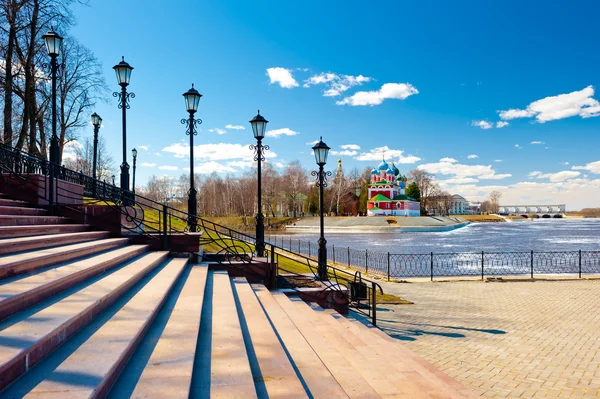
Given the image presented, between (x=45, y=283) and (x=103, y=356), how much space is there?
144 centimetres

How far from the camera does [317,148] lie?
1204cm

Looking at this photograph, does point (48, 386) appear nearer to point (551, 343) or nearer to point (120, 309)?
point (120, 309)

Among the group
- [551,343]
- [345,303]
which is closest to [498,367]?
[551,343]

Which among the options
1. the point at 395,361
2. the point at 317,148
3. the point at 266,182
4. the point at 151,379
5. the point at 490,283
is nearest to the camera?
the point at 151,379

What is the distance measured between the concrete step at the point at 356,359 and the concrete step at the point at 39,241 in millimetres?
4222

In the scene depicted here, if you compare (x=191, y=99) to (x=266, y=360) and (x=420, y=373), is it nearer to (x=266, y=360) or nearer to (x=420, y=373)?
(x=266, y=360)

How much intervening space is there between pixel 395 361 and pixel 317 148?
7708 millimetres

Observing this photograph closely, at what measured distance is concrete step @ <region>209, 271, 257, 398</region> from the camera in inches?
122

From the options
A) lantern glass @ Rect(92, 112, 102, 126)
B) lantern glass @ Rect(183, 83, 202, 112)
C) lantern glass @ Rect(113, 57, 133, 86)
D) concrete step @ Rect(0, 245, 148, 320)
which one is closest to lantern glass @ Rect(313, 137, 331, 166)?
lantern glass @ Rect(183, 83, 202, 112)

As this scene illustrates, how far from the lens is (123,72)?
11781 millimetres

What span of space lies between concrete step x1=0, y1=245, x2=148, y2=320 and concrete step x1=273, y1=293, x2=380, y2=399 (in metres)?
3.04

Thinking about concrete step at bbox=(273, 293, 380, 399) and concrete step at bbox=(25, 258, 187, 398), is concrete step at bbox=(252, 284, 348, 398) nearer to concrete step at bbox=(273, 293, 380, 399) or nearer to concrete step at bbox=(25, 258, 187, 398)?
concrete step at bbox=(273, 293, 380, 399)

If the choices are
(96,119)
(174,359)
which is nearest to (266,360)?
(174,359)

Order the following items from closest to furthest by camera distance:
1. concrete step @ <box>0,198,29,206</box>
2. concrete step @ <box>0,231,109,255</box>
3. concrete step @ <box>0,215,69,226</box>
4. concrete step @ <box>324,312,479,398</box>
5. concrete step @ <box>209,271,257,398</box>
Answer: concrete step @ <box>209,271,257,398</box> < concrete step @ <box>324,312,479,398</box> < concrete step @ <box>0,231,109,255</box> < concrete step @ <box>0,215,69,226</box> < concrete step @ <box>0,198,29,206</box>
